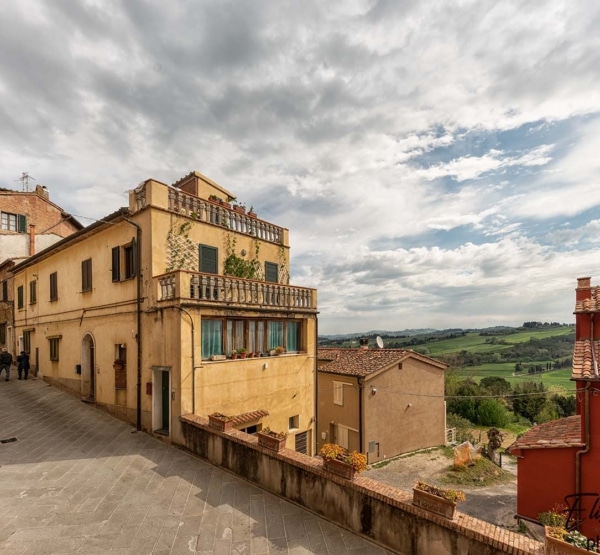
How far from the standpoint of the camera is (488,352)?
11512cm

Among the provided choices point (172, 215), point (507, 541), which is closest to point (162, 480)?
point (507, 541)

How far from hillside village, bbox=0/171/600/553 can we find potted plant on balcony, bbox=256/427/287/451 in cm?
6

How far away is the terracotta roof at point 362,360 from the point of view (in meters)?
20.5

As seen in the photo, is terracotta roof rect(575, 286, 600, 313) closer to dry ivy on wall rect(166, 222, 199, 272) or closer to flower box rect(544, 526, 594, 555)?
flower box rect(544, 526, 594, 555)

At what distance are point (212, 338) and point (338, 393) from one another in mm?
11623

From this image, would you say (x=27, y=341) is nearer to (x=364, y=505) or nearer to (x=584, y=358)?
(x=364, y=505)

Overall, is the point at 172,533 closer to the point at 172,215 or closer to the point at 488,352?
the point at 172,215

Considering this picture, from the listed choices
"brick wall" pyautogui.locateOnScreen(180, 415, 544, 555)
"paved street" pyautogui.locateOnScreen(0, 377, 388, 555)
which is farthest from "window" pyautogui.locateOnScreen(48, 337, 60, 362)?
"brick wall" pyautogui.locateOnScreen(180, 415, 544, 555)

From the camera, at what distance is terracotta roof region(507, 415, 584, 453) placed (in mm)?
9287

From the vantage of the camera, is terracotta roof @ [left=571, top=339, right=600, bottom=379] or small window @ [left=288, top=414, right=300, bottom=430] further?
small window @ [left=288, top=414, right=300, bottom=430]

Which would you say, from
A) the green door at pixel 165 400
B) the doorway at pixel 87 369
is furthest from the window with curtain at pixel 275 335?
the doorway at pixel 87 369

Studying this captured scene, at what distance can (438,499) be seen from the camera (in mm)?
5227

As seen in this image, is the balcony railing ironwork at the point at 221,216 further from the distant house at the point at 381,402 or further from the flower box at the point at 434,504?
the flower box at the point at 434,504

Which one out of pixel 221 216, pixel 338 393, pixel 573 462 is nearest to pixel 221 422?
pixel 221 216
